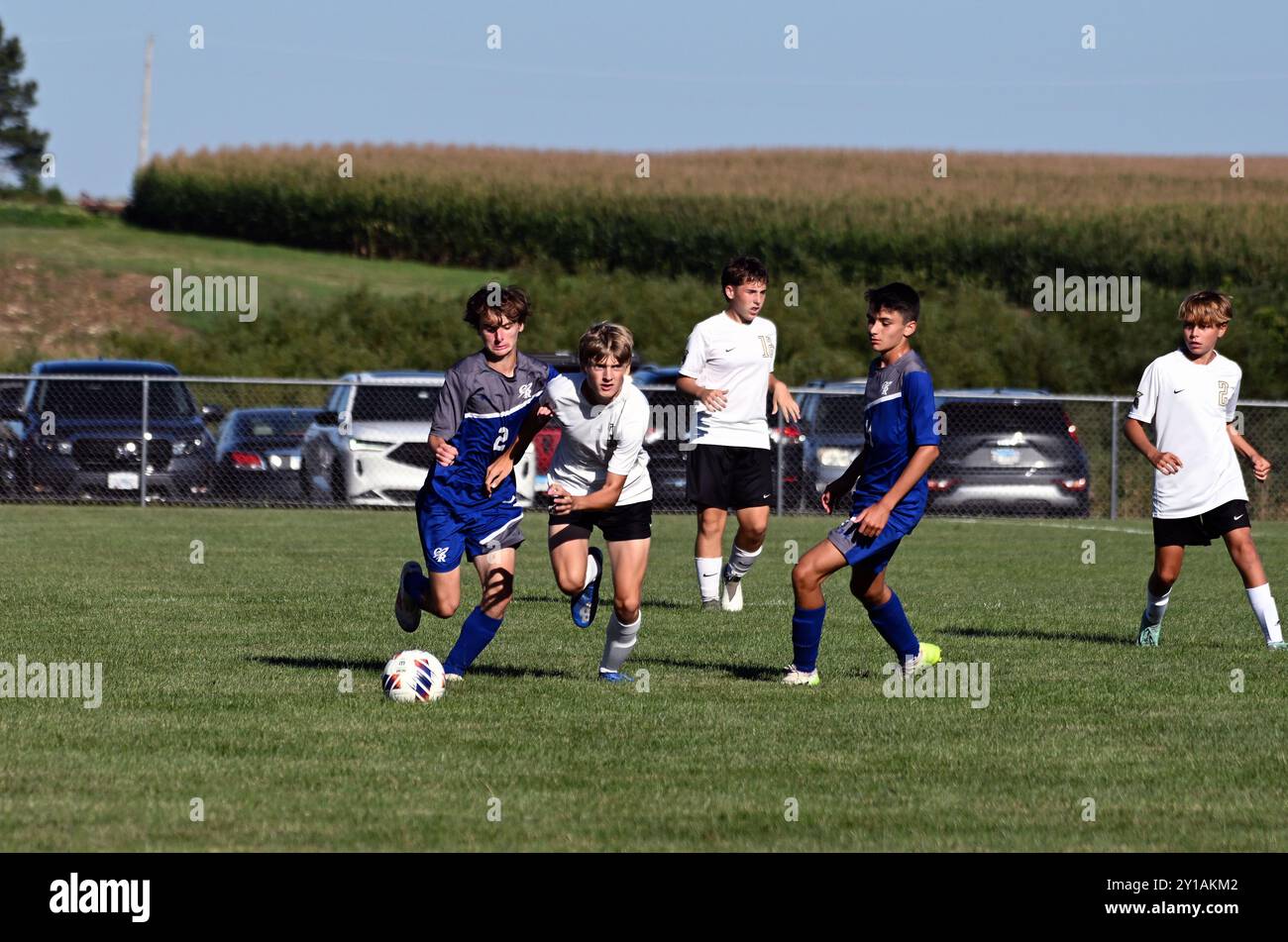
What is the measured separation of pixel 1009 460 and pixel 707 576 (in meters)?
11.6

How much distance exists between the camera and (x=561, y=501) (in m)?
8.52

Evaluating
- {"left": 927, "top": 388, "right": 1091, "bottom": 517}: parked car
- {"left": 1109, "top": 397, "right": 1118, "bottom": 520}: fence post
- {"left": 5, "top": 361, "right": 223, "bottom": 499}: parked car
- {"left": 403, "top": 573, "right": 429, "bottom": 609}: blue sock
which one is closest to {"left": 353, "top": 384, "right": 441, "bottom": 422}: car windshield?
{"left": 5, "top": 361, "right": 223, "bottom": 499}: parked car

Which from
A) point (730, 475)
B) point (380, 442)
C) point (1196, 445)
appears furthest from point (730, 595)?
point (380, 442)

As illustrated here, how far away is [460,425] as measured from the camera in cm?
867

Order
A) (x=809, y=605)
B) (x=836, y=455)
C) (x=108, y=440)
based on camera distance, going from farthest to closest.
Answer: (x=836, y=455)
(x=108, y=440)
(x=809, y=605)

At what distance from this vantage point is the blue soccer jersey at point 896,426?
28.4 feet

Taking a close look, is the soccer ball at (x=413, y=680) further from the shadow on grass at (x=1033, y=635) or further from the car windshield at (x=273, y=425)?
the car windshield at (x=273, y=425)

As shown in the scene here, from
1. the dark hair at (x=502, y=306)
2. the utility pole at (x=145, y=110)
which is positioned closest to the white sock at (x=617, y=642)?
the dark hair at (x=502, y=306)

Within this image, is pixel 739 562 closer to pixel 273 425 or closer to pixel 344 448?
pixel 344 448

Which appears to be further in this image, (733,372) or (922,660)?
(733,372)

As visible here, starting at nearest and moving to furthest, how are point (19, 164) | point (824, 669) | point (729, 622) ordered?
1. point (824, 669)
2. point (729, 622)
3. point (19, 164)

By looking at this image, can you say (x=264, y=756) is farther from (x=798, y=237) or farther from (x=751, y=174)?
(x=751, y=174)

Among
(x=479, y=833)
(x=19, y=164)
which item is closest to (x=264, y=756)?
(x=479, y=833)
